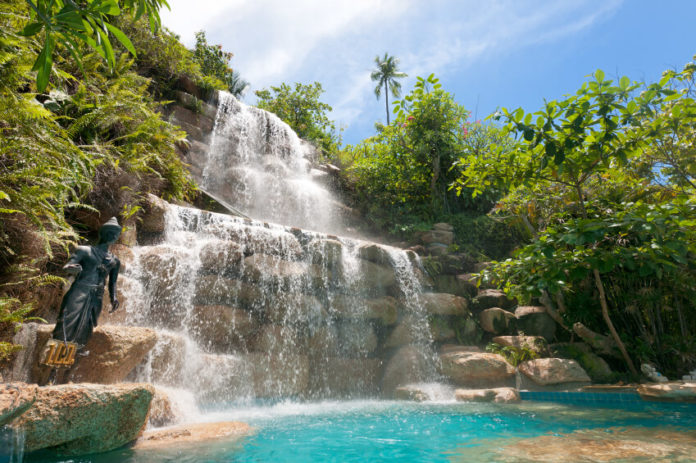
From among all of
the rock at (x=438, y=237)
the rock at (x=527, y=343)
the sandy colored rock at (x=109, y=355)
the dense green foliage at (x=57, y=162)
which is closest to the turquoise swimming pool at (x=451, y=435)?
the sandy colored rock at (x=109, y=355)

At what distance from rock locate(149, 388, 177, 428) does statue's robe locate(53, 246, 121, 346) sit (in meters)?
1.18

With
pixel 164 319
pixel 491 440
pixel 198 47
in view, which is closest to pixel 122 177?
pixel 164 319

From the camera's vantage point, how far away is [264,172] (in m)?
15.3

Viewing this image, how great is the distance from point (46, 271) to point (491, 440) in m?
6.68

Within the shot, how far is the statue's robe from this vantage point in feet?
14.2

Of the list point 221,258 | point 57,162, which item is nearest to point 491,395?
point 221,258

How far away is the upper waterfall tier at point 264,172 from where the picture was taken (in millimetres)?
14164

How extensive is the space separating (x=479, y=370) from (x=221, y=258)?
6121 millimetres

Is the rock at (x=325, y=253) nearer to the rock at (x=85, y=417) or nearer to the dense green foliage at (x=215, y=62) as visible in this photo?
the rock at (x=85, y=417)

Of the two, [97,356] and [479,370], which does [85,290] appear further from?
[479,370]

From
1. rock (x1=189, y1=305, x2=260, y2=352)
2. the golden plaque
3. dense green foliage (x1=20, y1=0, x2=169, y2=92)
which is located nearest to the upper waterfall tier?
rock (x1=189, y1=305, x2=260, y2=352)

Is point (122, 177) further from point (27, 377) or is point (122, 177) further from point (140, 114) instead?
point (27, 377)

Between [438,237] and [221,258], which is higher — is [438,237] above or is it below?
above

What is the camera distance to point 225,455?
366 cm
